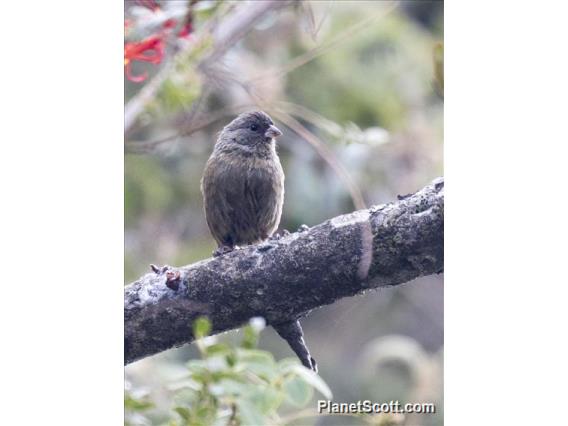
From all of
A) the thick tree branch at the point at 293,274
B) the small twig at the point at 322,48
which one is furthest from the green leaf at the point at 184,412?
the small twig at the point at 322,48

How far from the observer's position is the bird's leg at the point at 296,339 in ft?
11.0

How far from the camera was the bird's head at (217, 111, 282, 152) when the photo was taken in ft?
13.5

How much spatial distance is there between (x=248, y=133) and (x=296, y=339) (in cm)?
115

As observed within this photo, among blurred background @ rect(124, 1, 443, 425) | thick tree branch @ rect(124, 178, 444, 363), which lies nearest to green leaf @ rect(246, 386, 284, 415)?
blurred background @ rect(124, 1, 443, 425)

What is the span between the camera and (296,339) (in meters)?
3.38

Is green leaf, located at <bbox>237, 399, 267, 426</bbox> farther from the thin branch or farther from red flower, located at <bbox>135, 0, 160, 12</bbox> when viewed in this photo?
red flower, located at <bbox>135, 0, 160, 12</bbox>

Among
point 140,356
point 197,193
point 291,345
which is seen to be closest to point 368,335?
point 291,345

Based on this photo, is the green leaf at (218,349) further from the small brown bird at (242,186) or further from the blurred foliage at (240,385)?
the small brown bird at (242,186)

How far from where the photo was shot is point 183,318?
3.36 meters

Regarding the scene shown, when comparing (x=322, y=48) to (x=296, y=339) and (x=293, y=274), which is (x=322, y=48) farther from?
(x=296, y=339)

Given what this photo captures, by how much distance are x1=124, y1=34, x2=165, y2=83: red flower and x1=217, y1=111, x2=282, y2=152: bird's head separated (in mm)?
512

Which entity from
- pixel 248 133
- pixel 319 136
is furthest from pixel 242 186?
pixel 319 136
